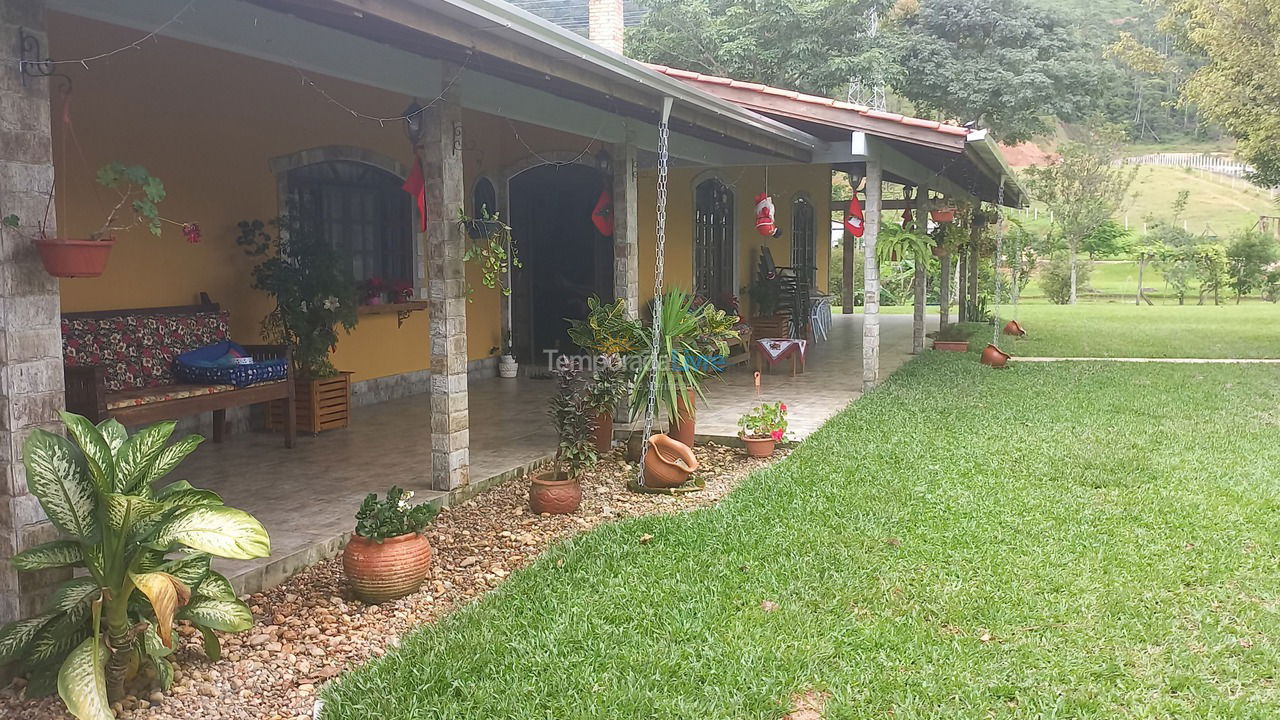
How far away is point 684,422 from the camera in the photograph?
20.8ft

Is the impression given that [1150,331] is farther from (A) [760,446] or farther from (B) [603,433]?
(B) [603,433]

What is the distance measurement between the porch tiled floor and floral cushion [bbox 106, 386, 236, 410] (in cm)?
46

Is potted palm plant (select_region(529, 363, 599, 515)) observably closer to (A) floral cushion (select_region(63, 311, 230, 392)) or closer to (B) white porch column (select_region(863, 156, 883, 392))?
(A) floral cushion (select_region(63, 311, 230, 392))

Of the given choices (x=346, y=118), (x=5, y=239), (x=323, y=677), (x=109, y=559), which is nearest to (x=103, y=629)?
(x=109, y=559)

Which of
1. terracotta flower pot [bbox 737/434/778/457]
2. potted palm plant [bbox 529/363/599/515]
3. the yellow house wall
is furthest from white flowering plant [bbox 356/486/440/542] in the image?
terracotta flower pot [bbox 737/434/778/457]

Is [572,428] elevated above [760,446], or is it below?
above

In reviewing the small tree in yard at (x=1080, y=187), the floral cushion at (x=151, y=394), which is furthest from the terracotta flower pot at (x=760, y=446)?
the small tree in yard at (x=1080, y=187)

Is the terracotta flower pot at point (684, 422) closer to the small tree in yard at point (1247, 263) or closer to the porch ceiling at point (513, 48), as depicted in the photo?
the porch ceiling at point (513, 48)

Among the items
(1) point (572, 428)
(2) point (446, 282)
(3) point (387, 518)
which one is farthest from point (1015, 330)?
(3) point (387, 518)

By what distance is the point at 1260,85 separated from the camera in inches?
446

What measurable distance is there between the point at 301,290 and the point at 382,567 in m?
3.36

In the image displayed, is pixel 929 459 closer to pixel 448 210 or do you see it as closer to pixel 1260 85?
pixel 448 210

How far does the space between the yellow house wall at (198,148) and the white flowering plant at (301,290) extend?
122 mm

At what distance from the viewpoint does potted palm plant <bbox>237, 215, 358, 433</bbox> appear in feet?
21.5
